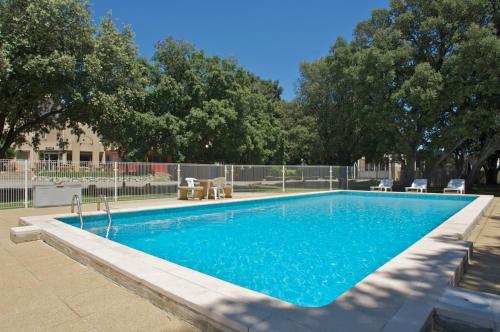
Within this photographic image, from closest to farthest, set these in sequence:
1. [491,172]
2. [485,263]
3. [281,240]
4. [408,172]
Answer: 1. [485,263]
2. [281,240]
3. [408,172]
4. [491,172]

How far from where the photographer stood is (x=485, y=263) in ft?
16.2

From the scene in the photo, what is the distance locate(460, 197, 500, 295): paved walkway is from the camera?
4.03 metres

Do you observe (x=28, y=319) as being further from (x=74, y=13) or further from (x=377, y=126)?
(x=377, y=126)

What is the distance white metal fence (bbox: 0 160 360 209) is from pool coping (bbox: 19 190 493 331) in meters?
8.68

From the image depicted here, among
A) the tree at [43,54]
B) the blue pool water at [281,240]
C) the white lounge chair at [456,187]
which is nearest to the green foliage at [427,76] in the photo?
the white lounge chair at [456,187]

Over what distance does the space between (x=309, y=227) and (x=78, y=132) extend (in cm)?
1458

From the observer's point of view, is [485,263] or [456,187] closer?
[485,263]

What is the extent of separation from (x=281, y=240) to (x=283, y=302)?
4.86m

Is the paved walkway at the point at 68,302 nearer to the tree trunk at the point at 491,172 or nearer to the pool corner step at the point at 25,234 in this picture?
the pool corner step at the point at 25,234

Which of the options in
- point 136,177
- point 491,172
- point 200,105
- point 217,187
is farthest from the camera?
point 491,172

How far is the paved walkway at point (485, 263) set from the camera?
4027 millimetres

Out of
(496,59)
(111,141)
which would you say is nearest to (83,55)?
(111,141)

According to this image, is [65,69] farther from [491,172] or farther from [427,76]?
[491,172]

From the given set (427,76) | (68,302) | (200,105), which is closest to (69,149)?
(200,105)
